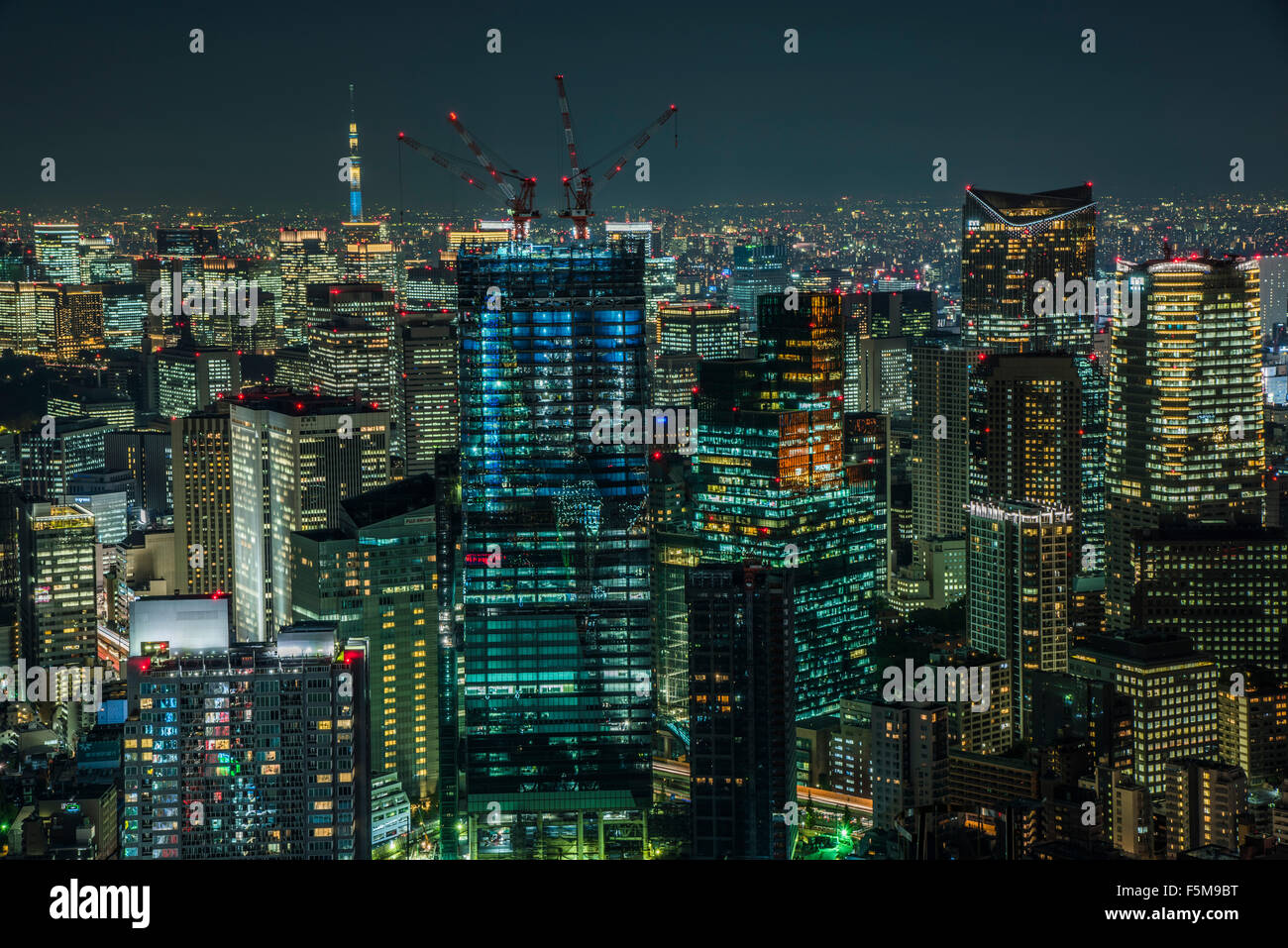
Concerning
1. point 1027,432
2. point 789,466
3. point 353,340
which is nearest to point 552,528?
point 789,466

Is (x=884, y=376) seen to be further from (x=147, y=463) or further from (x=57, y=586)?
(x=57, y=586)

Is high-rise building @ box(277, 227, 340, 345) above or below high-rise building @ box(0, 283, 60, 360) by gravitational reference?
above

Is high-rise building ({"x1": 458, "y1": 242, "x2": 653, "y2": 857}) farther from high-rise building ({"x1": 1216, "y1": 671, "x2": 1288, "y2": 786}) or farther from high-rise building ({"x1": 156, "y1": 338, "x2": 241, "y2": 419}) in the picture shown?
high-rise building ({"x1": 156, "y1": 338, "x2": 241, "y2": 419})

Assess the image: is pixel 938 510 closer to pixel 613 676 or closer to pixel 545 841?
pixel 613 676

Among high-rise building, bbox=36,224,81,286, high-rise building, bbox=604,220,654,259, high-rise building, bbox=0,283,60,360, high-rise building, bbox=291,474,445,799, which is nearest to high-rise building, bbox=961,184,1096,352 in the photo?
high-rise building, bbox=604,220,654,259

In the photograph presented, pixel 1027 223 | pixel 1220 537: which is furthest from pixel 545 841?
pixel 1027 223

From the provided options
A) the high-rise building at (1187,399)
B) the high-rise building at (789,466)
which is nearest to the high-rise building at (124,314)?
the high-rise building at (789,466)
